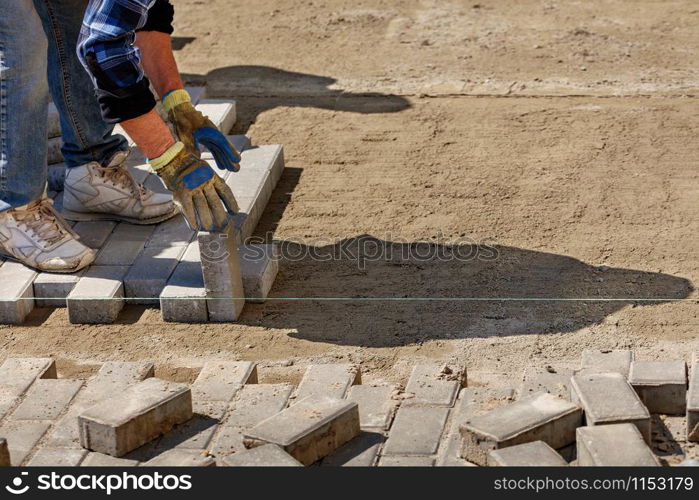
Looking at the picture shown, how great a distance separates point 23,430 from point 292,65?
447 centimetres

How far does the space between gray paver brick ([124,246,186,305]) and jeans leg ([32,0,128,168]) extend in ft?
2.28

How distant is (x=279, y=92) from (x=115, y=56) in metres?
3.01

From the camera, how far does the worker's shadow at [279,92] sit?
7.17m

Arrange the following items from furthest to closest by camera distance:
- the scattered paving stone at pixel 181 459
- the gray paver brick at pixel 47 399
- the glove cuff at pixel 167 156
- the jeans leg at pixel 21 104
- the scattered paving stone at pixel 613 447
A: 1. the jeans leg at pixel 21 104
2. the glove cuff at pixel 167 156
3. the gray paver brick at pixel 47 399
4. the scattered paving stone at pixel 181 459
5. the scattered paving stone at pixel 613 447

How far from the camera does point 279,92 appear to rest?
7500 mm

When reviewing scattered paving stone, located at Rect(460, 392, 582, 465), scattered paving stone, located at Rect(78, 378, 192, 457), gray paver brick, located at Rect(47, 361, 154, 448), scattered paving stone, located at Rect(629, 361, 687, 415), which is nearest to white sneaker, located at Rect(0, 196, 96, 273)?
gray paver brick, located at Rect(47, 361, 154, 448)

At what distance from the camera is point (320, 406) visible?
149 inches

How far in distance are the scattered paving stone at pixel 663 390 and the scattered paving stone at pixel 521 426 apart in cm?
33

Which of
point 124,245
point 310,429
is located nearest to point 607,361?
point 310,429

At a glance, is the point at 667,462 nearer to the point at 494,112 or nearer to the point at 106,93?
the point at 106,93

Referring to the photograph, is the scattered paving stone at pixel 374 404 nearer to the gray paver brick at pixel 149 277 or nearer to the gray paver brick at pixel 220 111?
the gray paver brick at pixel 149 277

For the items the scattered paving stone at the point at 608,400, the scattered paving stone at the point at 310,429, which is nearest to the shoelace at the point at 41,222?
the scattered paving stone at the point at 310,429

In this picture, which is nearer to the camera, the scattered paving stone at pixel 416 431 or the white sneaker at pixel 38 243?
the scattered paving stone at pixel 416 431
